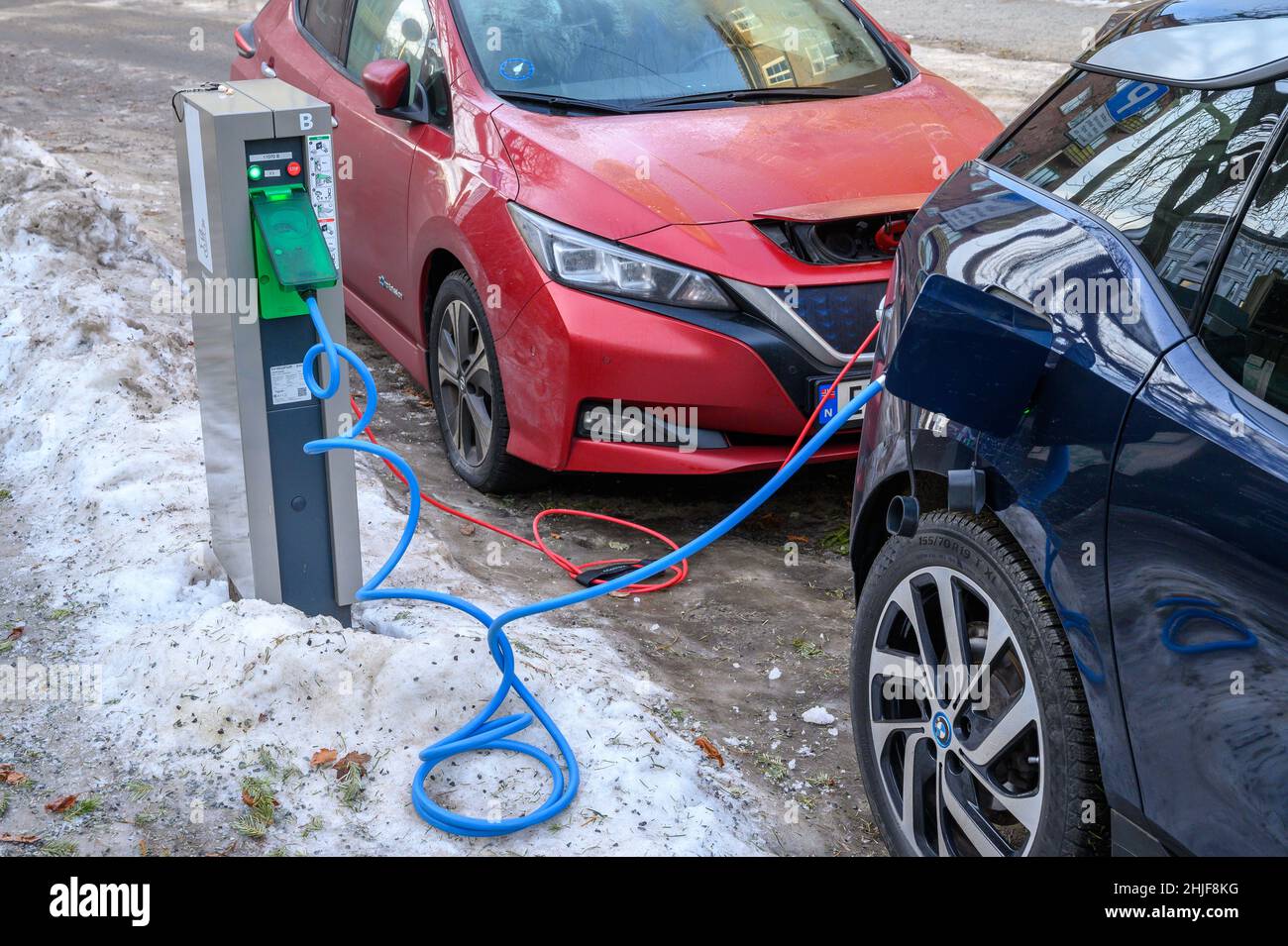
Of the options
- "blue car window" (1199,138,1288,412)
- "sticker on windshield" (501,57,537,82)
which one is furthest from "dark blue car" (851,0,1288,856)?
"sticker on windshield" (501,57,537,82)

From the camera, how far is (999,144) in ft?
9.77

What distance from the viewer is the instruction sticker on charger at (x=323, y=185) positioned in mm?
3039

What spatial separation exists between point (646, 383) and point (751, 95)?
146cm

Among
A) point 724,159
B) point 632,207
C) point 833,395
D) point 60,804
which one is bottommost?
point 60,804

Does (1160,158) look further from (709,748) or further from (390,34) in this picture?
(390,34)

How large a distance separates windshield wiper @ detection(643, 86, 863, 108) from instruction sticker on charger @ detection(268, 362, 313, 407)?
2115 mm

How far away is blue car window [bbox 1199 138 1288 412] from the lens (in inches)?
75.6

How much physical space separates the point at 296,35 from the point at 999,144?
4340 mm

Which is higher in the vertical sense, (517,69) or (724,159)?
(517,69)

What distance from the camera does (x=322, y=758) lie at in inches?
113

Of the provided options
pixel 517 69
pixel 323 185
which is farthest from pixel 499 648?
pixel 517 69

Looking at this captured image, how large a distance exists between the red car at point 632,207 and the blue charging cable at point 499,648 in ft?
3.74

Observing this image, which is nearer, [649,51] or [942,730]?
[942,730]
